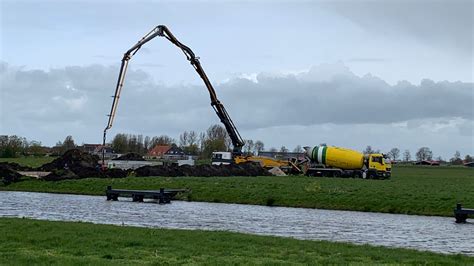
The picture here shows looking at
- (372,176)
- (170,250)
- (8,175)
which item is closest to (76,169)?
(8,175)

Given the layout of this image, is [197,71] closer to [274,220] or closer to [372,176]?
[372,176]

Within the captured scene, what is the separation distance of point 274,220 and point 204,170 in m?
34.2

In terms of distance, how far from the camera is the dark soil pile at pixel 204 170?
5838 centimetres

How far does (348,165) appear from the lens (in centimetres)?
6638

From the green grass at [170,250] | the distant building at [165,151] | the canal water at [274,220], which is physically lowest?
the canal water at [274,220]

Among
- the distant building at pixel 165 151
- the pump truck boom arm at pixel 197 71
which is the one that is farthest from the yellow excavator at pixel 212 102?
the distant building at pixel 165 151

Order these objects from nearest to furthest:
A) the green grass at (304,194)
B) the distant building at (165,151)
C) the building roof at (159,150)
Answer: the green grass at (304,194) < the distant building at (165,151) < the building roof at (159,150)

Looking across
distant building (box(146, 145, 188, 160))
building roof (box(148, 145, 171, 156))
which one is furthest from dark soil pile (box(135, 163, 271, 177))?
building roof (box(148, 145, 171, 156))

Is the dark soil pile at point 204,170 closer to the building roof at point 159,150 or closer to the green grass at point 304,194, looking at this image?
the green grass at point 304,194

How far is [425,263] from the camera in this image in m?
14.0

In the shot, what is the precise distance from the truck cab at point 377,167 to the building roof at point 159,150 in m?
116

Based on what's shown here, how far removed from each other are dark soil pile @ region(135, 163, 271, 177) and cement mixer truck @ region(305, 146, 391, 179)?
6.14 meters

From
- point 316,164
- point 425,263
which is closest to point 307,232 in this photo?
point 425,263

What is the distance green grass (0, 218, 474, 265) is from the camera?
13227mm
